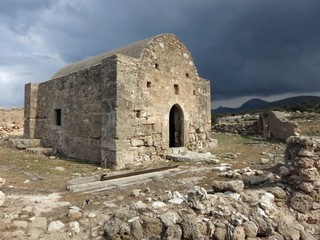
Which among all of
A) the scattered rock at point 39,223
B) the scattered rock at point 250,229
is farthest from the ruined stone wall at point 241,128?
the scattered rock at point 39,223

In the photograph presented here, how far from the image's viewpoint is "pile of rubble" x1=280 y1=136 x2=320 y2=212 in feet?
18.6

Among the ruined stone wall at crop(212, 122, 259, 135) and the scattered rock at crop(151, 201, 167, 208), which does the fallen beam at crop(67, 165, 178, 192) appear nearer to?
the scattered rock at crop(151, 201, 167, 208)

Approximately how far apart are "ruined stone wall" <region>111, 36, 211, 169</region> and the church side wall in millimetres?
1104

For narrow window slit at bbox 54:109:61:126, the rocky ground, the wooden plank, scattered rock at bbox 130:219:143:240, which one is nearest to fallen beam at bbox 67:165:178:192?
the wooden plank

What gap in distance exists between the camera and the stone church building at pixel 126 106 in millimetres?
9148

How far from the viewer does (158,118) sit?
10.5m

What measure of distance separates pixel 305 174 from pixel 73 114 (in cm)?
825

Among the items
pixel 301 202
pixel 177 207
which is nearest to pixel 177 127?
pixel 301 202

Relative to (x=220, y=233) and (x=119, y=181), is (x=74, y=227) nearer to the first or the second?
(x=220, y=233)

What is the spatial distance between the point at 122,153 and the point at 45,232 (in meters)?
4.84

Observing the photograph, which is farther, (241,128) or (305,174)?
(241,128)

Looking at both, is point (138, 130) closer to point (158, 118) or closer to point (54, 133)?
point (158, 118)

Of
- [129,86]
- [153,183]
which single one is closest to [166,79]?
[129,86]

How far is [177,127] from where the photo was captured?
475 inches
